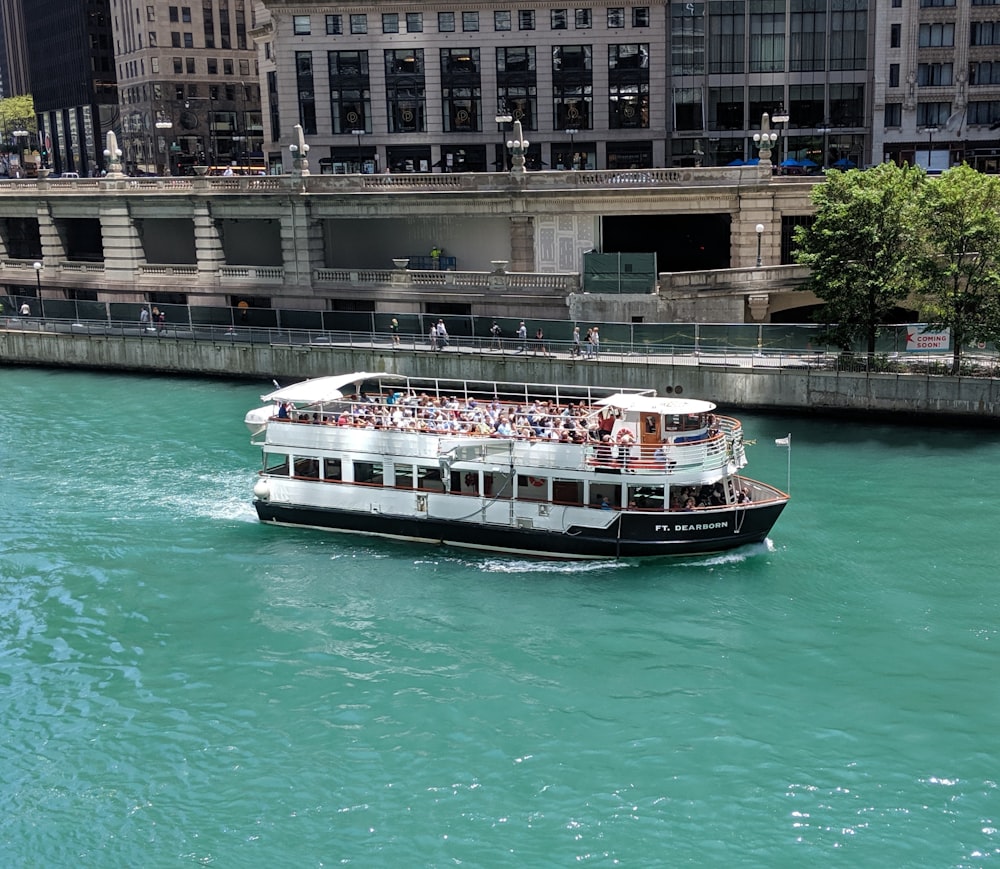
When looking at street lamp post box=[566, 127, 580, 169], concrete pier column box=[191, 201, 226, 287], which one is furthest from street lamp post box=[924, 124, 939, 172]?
concrete pier column box=[191, 201, 226, 287]

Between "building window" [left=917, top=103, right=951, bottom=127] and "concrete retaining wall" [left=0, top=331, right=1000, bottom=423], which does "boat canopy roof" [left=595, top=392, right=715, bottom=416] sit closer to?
"concrete retaining wall" [left=0, top=331, right=1000, bottom=423]

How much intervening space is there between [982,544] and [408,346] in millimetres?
35550

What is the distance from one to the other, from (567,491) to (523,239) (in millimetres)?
32723

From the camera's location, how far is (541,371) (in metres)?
64.8

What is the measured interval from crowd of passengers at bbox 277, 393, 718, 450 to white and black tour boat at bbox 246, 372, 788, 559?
72 millimetres

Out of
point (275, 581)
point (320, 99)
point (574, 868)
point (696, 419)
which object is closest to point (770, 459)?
point (696, 419)

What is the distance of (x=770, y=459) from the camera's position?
52844mm

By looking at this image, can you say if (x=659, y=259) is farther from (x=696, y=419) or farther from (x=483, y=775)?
(x=483, y=775)

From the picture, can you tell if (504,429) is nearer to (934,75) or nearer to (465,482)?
(465,482)

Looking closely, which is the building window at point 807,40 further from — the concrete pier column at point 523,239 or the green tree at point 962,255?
the green tree at point 962,255

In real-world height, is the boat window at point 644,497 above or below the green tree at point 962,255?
below

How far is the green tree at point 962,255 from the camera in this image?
186 feet

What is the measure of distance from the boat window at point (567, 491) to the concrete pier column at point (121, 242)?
51121 mm

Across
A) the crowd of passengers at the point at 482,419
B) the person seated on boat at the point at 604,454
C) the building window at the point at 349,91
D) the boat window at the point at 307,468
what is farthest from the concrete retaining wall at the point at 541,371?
the building window at the point at 349,91
